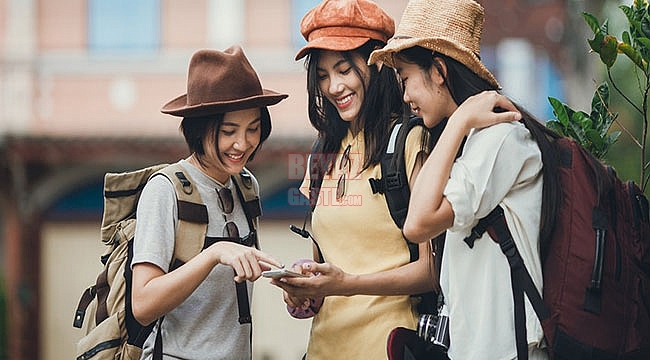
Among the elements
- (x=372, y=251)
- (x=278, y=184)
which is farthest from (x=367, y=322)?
(x=278, y=184)

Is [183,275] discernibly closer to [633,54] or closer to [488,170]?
[488,170]

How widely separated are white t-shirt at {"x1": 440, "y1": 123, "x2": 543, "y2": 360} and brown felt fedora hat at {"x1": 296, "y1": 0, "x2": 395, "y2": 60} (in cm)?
77

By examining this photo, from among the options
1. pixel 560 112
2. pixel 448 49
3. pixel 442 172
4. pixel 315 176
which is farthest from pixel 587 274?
pixel 315 176

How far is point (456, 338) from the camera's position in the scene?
8.71 ft

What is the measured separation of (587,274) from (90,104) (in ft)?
35.9

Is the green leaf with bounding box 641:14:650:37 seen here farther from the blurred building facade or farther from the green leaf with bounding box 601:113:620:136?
the blurred building facade

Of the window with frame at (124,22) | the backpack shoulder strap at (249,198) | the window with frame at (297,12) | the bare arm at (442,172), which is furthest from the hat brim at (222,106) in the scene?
the window with frame at (124,22)

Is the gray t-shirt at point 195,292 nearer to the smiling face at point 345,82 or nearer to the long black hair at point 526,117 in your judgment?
the smiling face at point 345,82

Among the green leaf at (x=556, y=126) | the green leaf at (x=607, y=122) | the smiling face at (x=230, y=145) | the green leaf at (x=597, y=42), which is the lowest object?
→ the smiling face at (x=230, y=145)

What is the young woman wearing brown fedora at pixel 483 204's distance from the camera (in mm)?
2561

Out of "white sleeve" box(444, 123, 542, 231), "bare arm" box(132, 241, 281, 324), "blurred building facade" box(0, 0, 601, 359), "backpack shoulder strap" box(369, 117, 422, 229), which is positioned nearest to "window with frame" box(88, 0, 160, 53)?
"blurred building facade" box(0, 0, 601, 359)

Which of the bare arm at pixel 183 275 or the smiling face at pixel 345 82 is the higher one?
the smiling face at pixel 345 82

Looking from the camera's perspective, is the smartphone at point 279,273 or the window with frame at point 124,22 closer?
the smartphone at point 279,273

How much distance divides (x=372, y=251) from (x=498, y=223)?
61 cm
